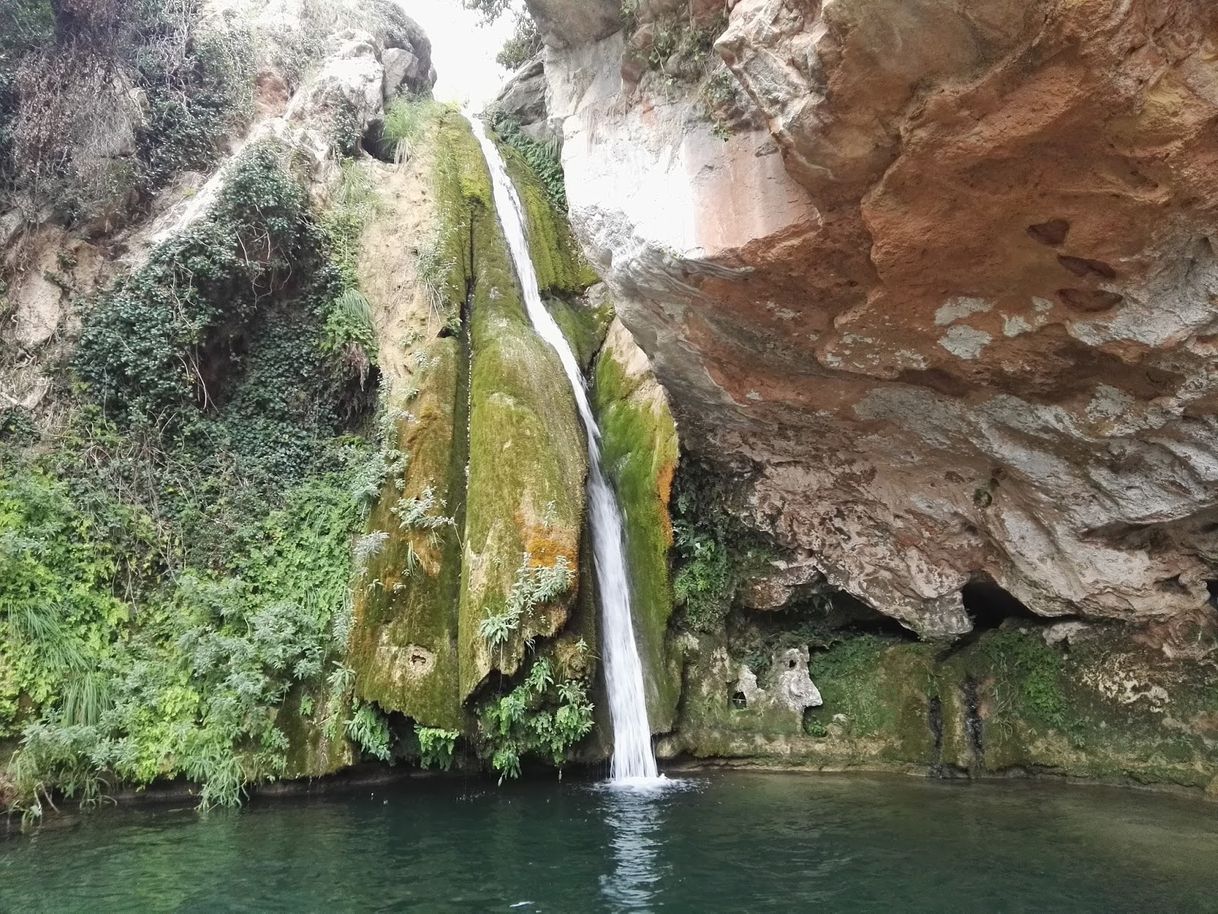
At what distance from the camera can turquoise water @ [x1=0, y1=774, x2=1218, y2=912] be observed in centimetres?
514

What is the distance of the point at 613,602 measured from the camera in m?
9.33

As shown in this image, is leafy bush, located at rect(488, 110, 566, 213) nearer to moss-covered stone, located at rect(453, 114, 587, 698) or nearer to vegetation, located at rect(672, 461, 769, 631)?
moss-covered stone, located at rect(453, 114, 587, 698)

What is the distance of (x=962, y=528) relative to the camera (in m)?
9.08

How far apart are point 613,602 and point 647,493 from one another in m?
1.51

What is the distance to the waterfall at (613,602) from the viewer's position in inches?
334

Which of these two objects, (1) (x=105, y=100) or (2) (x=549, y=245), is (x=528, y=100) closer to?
(2) (x=549, y=245)

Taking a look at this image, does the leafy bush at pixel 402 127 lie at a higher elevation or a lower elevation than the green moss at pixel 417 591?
higher

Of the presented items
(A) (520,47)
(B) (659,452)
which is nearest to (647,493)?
(B) (659,452)

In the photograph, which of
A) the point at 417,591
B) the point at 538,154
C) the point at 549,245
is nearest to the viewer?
the point at 417,591

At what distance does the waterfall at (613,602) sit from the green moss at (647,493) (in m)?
0.12

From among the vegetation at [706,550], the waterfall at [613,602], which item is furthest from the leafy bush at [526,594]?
the vegetation at [706,550]

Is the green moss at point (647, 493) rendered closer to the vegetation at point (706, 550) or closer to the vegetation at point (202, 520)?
the vegetation at point (706, 550)

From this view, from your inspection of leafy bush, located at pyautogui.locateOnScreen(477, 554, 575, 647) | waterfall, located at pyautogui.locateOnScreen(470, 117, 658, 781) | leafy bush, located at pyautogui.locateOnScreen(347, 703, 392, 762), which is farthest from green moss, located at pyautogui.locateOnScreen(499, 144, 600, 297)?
leafy bush, located at pyautogui.locateOnScreen(347, 703, 392, 762)

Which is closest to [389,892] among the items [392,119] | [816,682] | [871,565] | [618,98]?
[816,682]
